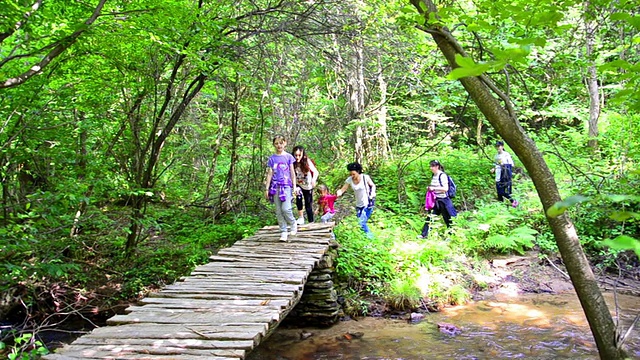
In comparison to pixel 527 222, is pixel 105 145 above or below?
above

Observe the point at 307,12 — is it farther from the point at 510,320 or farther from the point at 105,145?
the point at 510,320

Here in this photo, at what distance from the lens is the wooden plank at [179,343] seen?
389cm

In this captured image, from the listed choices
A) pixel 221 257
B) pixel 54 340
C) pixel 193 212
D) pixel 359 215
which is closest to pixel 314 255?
pixel 221 257

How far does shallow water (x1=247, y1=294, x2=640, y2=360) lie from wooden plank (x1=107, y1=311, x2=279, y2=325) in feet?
7.85

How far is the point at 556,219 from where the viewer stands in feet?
12.0

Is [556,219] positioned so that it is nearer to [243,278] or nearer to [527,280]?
[243,278]

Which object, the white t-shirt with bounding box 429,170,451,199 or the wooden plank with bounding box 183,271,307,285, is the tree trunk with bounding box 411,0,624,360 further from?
the white t-shirt with bounding box 429,170,451,199

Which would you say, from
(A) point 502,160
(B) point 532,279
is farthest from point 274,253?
(A) point 502,160

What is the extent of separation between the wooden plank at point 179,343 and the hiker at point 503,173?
9949 mm

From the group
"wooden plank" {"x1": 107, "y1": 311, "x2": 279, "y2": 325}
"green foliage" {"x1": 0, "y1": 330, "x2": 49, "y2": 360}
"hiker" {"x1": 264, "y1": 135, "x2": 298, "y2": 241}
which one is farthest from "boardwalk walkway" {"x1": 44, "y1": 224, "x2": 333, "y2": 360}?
"hiker" {"x1": 264, "y1": 135, "x2": 298, "y2": 241}

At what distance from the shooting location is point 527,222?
11266mm

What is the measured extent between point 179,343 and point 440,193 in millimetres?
7815

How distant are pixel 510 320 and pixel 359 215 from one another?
3.59m

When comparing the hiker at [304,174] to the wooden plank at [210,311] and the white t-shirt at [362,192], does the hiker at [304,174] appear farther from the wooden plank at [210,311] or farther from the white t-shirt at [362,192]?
the wooden plank at [210,311]
